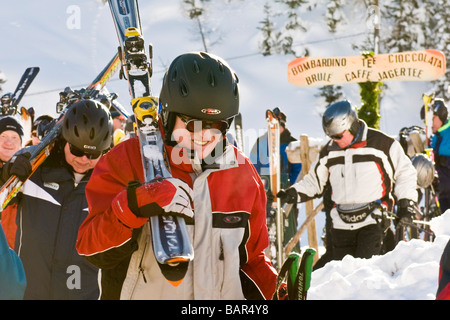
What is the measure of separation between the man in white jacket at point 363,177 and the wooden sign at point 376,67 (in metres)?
2.99

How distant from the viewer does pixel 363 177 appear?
6.90 meters

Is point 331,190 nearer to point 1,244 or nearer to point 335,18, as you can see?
point 1,244

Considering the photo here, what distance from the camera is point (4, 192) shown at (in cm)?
405

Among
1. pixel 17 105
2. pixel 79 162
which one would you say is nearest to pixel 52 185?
pixel 79 162

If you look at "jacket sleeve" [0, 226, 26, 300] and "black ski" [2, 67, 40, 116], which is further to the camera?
"black ski" [2, 67, 40, 116]

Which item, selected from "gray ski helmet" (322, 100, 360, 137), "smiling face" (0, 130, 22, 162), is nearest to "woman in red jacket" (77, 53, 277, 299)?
"smiling face" (0, 130, 22, 162)

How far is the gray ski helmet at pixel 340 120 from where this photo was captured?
22.7 feet

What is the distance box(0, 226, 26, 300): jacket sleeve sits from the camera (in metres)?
1.81

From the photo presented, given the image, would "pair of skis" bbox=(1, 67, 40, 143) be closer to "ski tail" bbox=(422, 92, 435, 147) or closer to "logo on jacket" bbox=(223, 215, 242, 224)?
"logo on jacket" bbox=(223, 215, 242, 224)

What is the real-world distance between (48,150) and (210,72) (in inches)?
78.7

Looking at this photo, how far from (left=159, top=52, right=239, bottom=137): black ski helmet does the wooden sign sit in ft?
24.3

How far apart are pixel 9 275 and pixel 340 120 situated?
5458mm

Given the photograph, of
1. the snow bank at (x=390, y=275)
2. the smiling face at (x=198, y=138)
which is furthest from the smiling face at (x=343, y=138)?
the smiling face at (x=198, y=138)

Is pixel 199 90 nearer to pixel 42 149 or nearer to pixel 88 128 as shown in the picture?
pixel 88 128
